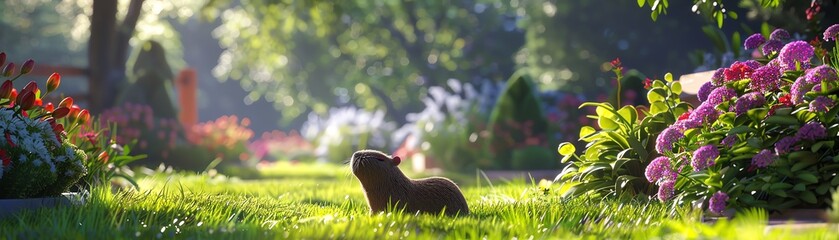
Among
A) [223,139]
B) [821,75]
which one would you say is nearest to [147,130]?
[223,139]

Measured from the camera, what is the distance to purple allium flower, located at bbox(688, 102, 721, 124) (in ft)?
16.2

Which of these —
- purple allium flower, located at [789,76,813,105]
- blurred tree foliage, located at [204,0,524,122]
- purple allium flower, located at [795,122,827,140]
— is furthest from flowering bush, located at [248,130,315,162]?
purple allium flower, located at [795,122,827,140]

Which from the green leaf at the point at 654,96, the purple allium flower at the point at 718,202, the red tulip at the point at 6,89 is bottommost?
the purple allium flower at the point at 718,202

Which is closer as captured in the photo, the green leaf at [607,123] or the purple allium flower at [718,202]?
the purple allium flower at [718,202]

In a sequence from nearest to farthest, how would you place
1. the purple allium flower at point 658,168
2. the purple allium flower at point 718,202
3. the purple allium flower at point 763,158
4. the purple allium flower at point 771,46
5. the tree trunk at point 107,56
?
the purple allium flower at point 718,202
the purple allium flower at point 763,158
the purple allium flower at point 658,168
the purple allium flower at point 771,46
the tree trunk at point 107,56

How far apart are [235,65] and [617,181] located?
2748 centimetres

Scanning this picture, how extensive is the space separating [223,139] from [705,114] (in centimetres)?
1099

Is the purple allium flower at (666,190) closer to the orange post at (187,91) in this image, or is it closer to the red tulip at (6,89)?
the red tulip at (6,89)

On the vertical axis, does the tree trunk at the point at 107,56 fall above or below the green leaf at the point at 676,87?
above

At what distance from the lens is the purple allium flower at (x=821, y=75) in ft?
15.1

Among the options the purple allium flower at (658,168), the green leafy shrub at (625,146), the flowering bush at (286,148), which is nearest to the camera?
the purple allium flower at (658,168)

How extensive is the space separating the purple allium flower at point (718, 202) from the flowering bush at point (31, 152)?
3.54 meters

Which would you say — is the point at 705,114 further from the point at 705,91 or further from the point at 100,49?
the point at 100,49

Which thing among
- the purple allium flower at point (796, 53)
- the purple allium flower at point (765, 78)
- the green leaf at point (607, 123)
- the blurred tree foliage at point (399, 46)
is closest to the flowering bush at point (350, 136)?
the blurred tree foliage at point (399, 46)
